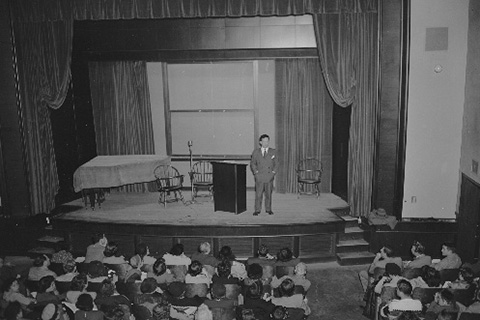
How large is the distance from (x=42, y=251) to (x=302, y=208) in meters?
4.83

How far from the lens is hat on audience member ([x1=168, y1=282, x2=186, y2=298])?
4.71m

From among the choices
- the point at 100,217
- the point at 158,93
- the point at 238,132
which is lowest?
the point at 100,217

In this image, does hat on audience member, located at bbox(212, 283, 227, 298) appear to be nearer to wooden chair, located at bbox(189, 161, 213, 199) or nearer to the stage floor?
the stage floor

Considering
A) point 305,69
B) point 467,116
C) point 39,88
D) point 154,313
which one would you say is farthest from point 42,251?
point 467,116

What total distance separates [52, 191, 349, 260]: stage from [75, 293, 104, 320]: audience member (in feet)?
9.96

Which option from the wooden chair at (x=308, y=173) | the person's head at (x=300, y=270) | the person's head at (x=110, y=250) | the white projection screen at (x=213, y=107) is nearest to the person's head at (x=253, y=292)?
the person's head at (x=300, y=270)

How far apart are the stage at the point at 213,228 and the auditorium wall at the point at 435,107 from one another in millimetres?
1459

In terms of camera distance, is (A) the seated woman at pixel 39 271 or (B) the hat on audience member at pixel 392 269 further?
(A) the seated woman at pixel 39 271

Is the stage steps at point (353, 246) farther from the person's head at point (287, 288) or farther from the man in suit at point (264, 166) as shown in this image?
the person's head at point (287, 288)

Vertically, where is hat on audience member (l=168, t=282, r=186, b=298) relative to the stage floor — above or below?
above

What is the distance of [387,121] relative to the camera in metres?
7.52

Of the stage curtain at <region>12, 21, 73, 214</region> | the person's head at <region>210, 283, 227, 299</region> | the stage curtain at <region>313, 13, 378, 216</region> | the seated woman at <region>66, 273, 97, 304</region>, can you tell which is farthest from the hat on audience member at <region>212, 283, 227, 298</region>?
the stage curtain at <region>12, 21, 73, 214</region>

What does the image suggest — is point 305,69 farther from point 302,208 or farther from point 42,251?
point 42,251

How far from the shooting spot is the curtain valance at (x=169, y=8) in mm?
7566
